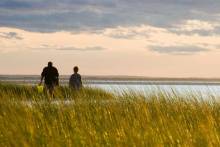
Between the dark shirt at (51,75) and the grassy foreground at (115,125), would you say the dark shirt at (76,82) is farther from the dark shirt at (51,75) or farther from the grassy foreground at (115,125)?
the grassy foreground at (115,125)

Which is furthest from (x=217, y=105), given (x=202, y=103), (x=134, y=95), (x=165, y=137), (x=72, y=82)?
(x=72, y=82)

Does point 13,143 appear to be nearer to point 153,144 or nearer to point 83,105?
point 153,144

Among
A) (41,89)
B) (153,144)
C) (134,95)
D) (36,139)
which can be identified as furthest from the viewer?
(41,89)

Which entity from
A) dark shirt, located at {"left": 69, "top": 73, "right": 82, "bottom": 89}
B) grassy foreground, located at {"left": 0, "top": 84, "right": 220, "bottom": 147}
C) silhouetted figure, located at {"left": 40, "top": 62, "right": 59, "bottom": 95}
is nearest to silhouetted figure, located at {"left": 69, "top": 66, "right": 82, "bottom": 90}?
dark shirt, located at {"left": 69, "top": 73, "right": 82, "bottom": 89}

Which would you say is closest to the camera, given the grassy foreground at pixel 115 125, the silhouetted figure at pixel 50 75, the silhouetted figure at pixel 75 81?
the grassy foreground at pixel 115 125

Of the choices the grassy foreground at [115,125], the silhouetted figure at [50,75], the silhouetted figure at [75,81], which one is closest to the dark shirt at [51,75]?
the silhouetted figure at [50,75]

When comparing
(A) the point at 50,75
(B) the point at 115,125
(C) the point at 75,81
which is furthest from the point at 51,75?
(B) the point at 115,125

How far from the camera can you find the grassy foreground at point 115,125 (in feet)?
30.1

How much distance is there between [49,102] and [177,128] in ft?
19.4

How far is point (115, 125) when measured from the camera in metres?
11.4

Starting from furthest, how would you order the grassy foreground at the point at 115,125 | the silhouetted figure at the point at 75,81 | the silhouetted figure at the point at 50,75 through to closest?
the silhouetted figure at the point at 50,75 → the silhouetted figure at the point at 75,81 → the grassy foreground at the point at 115,125

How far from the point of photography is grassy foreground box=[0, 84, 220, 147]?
362 inches

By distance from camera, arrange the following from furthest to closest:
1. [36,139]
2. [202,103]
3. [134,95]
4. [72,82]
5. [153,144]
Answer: [72,82]
[134,95]
[202,103]
[36,139]
[153,144]

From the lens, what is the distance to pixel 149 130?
9.90 meters
